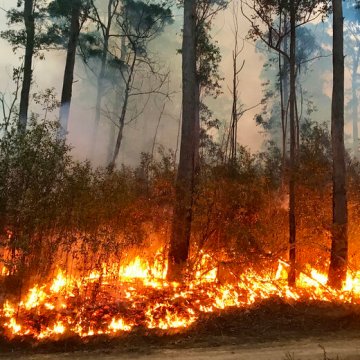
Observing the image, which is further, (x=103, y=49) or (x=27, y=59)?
(x=103, y=49)

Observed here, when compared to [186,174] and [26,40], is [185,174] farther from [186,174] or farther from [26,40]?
[26,40]

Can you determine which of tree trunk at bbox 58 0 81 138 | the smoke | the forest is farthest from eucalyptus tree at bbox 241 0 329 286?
the smoke

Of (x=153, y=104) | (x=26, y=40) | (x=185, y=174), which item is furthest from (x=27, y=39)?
(x=153, y=104)

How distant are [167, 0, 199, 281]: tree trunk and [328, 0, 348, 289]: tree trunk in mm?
4007

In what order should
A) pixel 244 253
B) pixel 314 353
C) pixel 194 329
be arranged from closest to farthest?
1. pixel 314 353
2. pixel 194 329
3. pixel 244 253

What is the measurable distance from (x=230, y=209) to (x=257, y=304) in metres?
2.63

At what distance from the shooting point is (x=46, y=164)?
8867 mm

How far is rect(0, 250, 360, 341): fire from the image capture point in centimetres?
797

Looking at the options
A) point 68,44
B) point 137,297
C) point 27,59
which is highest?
point 68,44

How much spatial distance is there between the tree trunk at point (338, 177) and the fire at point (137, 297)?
0.45 m

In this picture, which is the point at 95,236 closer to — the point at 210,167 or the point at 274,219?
the point at 210,167

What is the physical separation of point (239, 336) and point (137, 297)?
Result: 8.37 ft

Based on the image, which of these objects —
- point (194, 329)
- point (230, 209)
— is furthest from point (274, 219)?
point (194, 329)

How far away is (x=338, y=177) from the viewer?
11.0 m
